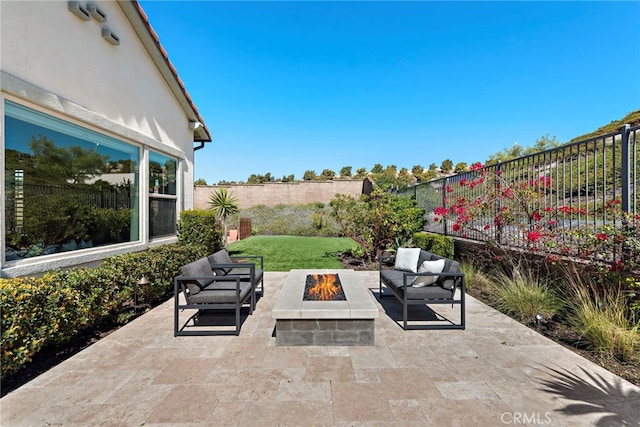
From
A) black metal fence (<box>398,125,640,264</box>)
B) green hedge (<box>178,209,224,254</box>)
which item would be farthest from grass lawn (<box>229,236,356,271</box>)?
black metal fence (<box>398,125,640,264</box>)

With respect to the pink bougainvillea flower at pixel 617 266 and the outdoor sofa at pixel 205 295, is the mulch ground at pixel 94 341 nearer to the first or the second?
the pink bougainvillea flower at pixel 617 266

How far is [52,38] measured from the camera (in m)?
3.84

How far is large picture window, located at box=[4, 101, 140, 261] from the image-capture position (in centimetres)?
351

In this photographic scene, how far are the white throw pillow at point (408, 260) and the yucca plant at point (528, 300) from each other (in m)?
1.47

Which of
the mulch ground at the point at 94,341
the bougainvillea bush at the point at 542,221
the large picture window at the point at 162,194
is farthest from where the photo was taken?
the large picture window at the point at 162,194

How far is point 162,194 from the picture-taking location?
675 centimetres

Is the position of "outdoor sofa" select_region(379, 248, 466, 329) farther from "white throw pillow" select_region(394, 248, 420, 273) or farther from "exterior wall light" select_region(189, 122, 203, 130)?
"exterior wall light" select_region(189, 122, 203, 130)

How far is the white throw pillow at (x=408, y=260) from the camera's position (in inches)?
196

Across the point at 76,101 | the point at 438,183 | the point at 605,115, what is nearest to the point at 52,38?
the point at 76,101

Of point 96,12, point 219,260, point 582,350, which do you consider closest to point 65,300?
point 219,260

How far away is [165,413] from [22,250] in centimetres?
328

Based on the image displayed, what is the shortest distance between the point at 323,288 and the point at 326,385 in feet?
5.59

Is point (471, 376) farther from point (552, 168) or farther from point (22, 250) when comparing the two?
point (22, 250)

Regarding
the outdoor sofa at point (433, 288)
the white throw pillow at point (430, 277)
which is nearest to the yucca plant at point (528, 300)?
the outdoor sofa at point (433, 288)
